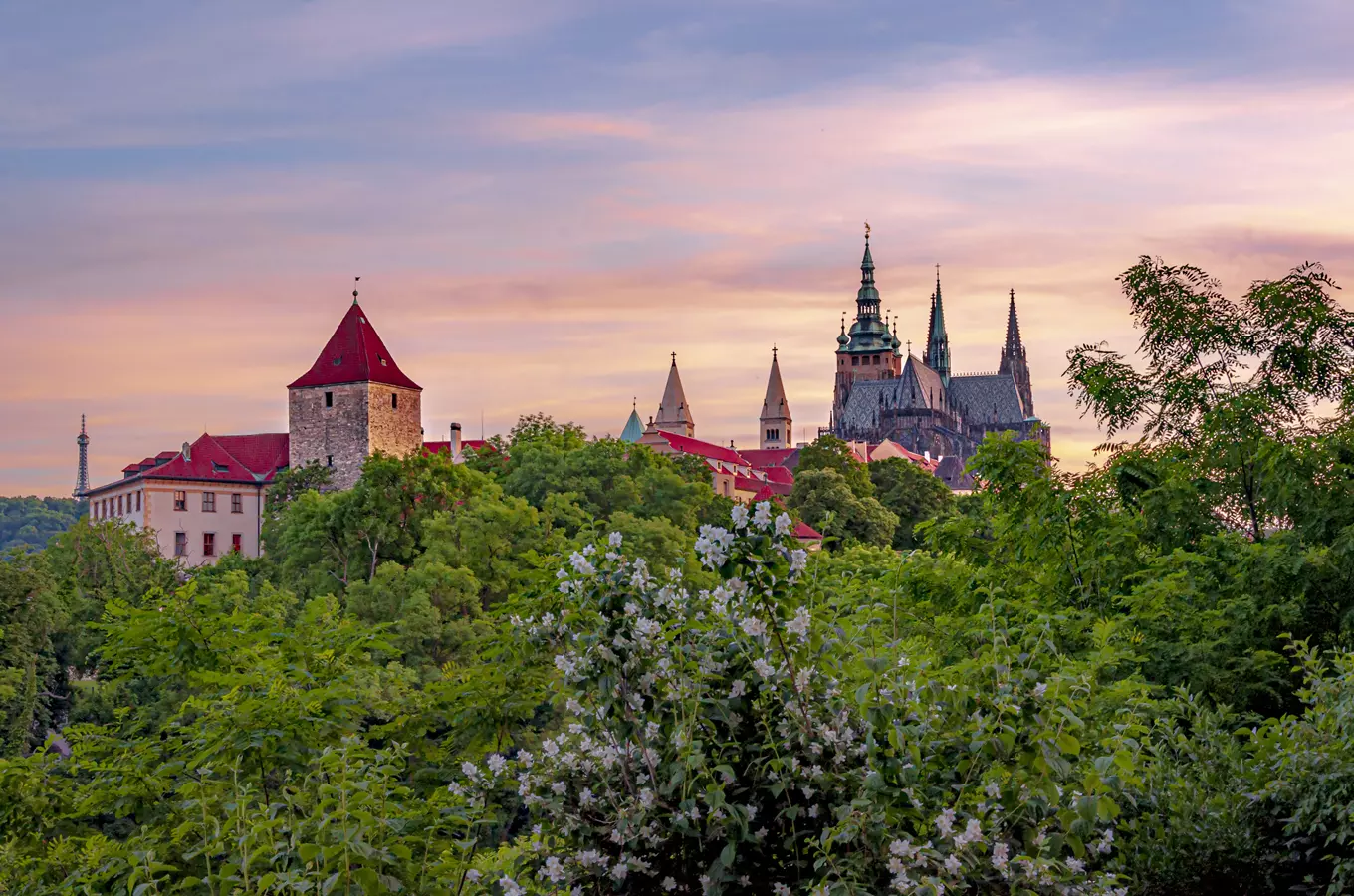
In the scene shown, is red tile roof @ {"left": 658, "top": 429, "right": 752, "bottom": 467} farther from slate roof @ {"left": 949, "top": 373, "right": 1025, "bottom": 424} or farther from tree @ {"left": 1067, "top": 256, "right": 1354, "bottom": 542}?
tree @ {"left": 1067, "top": 256, "right": 1354, "bottom": 542}

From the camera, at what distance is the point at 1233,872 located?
26.1ft

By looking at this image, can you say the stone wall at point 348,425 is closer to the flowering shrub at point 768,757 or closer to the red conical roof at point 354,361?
the red conical roof at point 354,361

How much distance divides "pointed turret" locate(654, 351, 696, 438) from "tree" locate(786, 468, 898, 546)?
66790mm

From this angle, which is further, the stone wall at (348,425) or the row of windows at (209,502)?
the row of windows at (209,502)

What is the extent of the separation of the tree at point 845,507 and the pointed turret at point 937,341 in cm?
11267

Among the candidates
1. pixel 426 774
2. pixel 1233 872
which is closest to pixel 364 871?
pixel 426 774

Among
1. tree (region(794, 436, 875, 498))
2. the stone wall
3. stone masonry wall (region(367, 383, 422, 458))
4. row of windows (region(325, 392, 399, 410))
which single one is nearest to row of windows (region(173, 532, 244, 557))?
the stone wall

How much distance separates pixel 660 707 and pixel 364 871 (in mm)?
1682

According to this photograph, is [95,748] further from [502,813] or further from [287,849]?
[287,849]

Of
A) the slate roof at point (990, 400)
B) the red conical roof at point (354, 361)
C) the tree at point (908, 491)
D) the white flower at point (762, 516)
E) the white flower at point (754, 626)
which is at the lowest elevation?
the white flower at point (754, 626)

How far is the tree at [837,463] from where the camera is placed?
82.1m

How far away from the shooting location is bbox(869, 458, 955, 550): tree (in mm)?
83250

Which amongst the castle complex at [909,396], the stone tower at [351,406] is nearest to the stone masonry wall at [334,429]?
the stone tower at [351,406]

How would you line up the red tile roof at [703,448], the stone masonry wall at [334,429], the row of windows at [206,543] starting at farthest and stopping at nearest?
1. the red tile roof at [703,448]
2. the row of windows at [206,543]
3. the stone masonry wall at [334,429]
